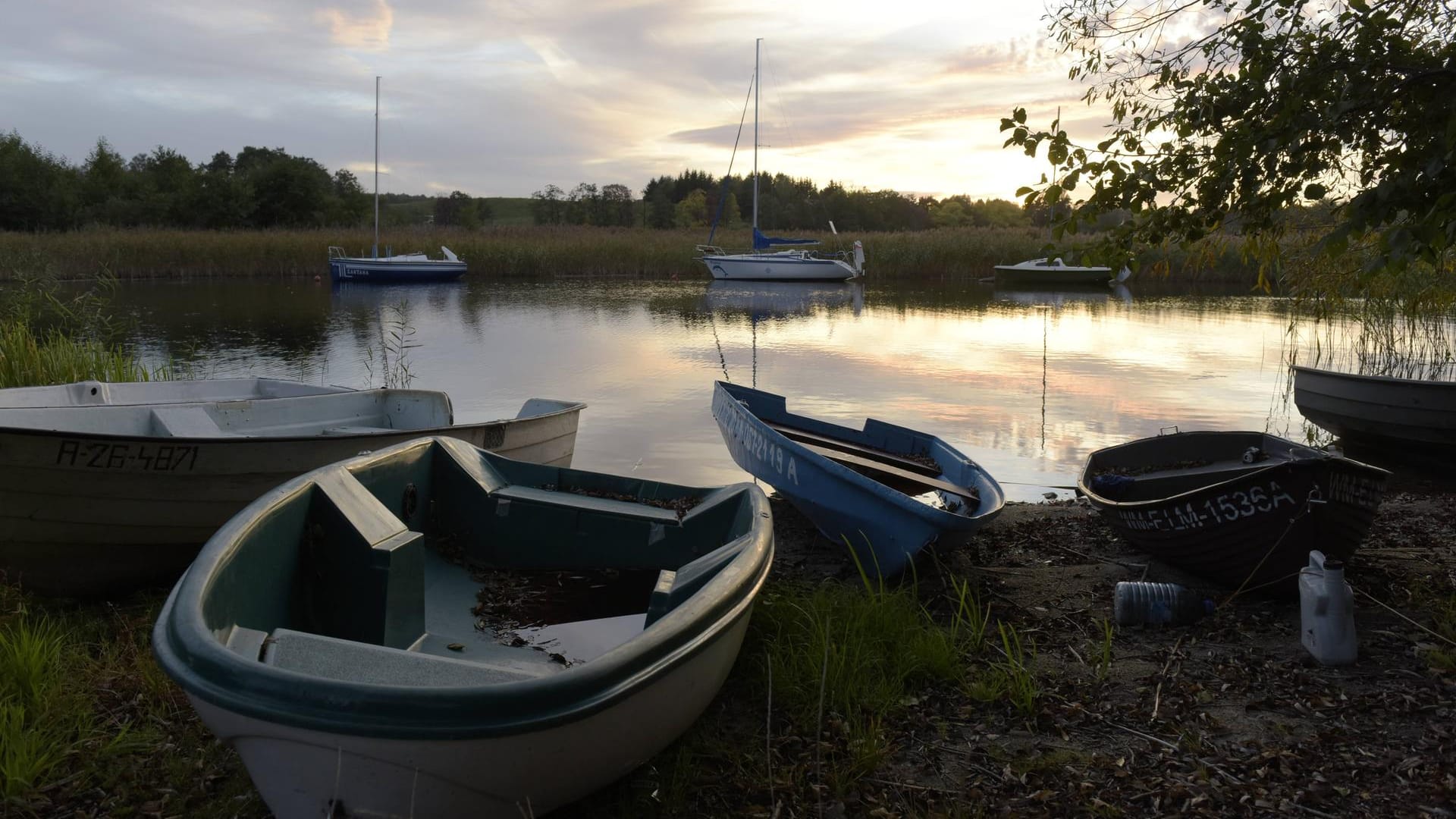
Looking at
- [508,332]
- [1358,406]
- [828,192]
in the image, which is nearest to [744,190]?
[828,192]

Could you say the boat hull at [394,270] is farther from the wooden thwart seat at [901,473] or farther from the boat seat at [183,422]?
the wooden thwart seat at [901,473]

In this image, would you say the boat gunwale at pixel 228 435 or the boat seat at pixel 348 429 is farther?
the boat seat at pixel 348 429

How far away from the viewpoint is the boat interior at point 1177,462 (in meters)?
6.08

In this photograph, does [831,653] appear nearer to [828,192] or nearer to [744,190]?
[828,192]

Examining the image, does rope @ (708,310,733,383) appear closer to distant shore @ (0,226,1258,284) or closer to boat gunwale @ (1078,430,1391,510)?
boat gunwale @ (1078,430,1391,510)

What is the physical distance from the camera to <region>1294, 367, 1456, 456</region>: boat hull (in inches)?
363

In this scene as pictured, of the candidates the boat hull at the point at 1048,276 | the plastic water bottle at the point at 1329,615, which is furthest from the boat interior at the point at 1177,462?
the boat hull at the point at 1048,276

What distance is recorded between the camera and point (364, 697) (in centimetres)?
229

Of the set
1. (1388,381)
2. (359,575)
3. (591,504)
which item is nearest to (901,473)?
(591,504)

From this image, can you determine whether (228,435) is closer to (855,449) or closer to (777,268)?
(855,449)

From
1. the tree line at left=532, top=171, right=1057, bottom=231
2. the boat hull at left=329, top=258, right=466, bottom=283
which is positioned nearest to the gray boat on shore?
the boat hull at left=329, top=258, right=466, bottom=283

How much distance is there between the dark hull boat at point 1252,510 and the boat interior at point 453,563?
2432mm

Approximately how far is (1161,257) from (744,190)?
7783 centimetres

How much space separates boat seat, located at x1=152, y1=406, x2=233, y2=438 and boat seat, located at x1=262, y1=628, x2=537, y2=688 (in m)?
3.83
